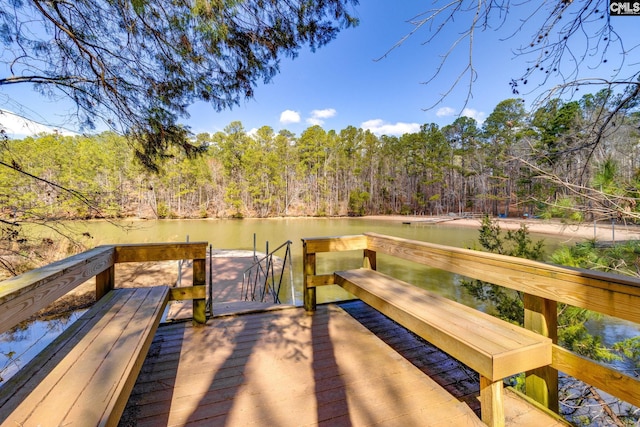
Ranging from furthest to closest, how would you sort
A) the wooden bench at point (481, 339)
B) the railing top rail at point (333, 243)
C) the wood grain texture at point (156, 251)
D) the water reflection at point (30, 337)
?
the water reflection at point (30, 337) < the railing top rail at point (333, 243) < the wood grain texture at point (156, 251) < the wooden bench at point (481, 339)

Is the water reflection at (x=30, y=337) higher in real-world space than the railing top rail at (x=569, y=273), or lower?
lower

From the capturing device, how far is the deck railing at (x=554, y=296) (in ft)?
3.44

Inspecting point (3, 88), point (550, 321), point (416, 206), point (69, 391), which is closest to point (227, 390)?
point (69, 391)

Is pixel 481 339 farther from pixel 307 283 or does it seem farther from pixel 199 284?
pixel 199 284

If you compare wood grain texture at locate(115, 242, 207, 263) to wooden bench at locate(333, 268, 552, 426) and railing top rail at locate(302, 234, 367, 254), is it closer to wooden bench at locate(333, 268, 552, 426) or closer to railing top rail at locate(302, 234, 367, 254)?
railing top rail at locate(302, 234, 367, 254)

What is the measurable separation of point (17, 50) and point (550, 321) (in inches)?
176

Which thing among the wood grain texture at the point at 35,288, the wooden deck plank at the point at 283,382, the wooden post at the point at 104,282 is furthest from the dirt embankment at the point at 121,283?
the wood grain texture at the point at 35,288

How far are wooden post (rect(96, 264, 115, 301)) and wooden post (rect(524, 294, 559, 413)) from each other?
9.12 ft

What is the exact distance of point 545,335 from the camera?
1.37m

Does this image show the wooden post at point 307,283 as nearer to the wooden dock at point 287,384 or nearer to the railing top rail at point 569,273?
the wooden dock at point 287,384

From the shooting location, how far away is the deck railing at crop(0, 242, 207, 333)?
962 millimetres

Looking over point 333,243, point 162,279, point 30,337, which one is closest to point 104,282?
point 333,243

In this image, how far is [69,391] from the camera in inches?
37.6

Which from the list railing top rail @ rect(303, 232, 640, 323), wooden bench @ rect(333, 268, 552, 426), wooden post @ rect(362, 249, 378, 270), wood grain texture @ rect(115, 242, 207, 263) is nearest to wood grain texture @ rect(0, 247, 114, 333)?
wood grain texture @ rect(115, 242, 207, 263)
